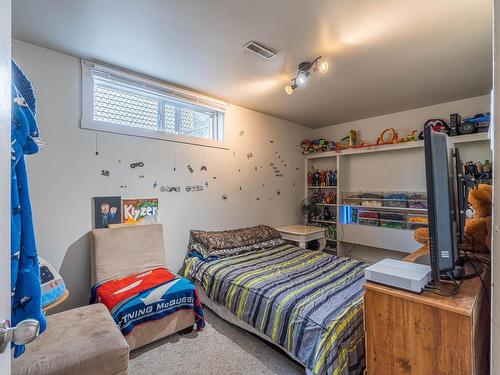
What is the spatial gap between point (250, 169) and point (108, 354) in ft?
9.12

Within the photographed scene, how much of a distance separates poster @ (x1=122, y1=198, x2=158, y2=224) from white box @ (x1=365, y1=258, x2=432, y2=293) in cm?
225

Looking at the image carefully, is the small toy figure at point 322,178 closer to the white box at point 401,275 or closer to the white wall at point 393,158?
the white wall at point 393,158

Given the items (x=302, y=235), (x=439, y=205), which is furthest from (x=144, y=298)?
(x=302, y=235)

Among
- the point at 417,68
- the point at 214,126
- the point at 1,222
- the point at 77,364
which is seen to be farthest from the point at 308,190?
the point at 1,222

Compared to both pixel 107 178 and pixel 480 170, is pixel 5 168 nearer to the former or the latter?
pixel 107 178

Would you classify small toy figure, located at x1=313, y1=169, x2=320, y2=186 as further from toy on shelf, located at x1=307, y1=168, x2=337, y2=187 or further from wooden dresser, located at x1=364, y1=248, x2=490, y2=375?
wooden dresser, located at x1=364, y1=248, x2=490, y2=375

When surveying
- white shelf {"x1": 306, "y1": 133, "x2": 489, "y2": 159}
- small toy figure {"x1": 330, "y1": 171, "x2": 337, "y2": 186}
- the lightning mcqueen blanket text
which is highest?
white shelf {"x1": 306, "y1": 133, "x2": 489, "y2": 159}

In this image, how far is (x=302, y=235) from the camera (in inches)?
142

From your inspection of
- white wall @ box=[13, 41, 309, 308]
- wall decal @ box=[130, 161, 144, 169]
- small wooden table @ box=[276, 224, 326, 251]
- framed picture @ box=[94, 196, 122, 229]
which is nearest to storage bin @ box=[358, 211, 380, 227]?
small wooden table @ box=[276, 224, 326, 251]

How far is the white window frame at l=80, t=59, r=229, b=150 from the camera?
7.58 ft

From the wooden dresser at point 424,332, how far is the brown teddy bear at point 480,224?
0.50m

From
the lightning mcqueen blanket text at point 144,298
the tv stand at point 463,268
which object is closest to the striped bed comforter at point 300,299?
the lightning mcqueen blanket text at point 144,298

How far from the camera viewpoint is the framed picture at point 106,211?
236cm

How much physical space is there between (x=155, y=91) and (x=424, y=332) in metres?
2.96
